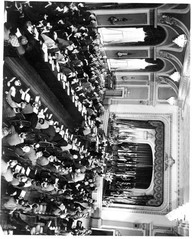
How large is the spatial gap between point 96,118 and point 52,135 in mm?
2652

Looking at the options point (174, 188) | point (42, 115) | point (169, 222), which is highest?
point (42, 115)

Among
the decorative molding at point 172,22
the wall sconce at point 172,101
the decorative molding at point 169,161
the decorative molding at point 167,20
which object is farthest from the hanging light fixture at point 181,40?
the decorative molding at point 169,161

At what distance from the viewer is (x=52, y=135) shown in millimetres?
6652

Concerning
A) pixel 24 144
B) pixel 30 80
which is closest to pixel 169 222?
pixel 24 144

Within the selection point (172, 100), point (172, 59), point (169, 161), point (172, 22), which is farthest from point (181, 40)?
point (169, 161)

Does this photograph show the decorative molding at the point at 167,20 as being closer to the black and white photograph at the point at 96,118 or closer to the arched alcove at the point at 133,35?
the black and white photograph at the point at 96,118

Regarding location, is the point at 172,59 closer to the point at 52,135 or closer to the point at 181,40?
the point at 181,40

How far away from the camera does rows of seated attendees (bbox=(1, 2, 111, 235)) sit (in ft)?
17.7

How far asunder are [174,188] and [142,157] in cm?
107

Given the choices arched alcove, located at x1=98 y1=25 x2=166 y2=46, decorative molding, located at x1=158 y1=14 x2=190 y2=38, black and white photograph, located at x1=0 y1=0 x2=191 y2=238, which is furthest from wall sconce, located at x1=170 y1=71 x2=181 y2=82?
decorative molding, located at x1=158 y1=14 x2=190 y2=38

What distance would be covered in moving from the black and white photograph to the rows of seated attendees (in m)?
0.02

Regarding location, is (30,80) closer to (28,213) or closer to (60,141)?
(60,141)

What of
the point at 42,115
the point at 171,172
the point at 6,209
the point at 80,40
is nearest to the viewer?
the point at 6,209

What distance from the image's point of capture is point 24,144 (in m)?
5.83
